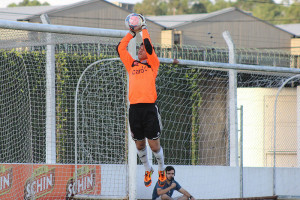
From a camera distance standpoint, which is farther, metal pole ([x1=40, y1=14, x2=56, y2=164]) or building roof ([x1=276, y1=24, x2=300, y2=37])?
building roof ([x1=276, y1=24, x2=300, y2=37])

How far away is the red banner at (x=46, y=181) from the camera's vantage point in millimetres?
8047

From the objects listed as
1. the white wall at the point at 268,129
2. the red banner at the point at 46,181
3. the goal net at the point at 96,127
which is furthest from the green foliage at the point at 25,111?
the white wall at the point at 268,129

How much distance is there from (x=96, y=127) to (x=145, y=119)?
325cm

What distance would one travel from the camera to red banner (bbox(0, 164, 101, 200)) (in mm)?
8047

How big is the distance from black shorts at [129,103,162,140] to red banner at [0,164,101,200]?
2.60 metres

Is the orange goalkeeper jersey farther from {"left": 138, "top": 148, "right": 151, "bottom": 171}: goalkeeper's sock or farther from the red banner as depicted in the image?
the red banner

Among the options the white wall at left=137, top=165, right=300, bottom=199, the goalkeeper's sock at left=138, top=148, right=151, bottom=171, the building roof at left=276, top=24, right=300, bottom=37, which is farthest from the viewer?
the building roof at left=276, top=24, right=300, bottom=37

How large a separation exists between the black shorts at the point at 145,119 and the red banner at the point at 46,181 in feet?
8.53

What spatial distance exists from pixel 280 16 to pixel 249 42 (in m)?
72.4

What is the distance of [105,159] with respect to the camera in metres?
9.46

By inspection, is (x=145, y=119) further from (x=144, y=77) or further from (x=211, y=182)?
(x=211, y=182)

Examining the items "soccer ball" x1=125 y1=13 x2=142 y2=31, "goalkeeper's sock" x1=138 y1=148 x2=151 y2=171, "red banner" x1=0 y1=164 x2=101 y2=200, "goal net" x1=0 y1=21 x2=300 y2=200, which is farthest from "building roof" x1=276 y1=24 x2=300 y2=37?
"soccer ball" x1=125 y1=13 x2=142 y2=31

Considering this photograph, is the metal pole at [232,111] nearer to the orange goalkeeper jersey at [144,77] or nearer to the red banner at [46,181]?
the red banner at [46,181]

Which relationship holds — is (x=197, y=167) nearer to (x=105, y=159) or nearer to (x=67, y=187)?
(x=105, y=159)
